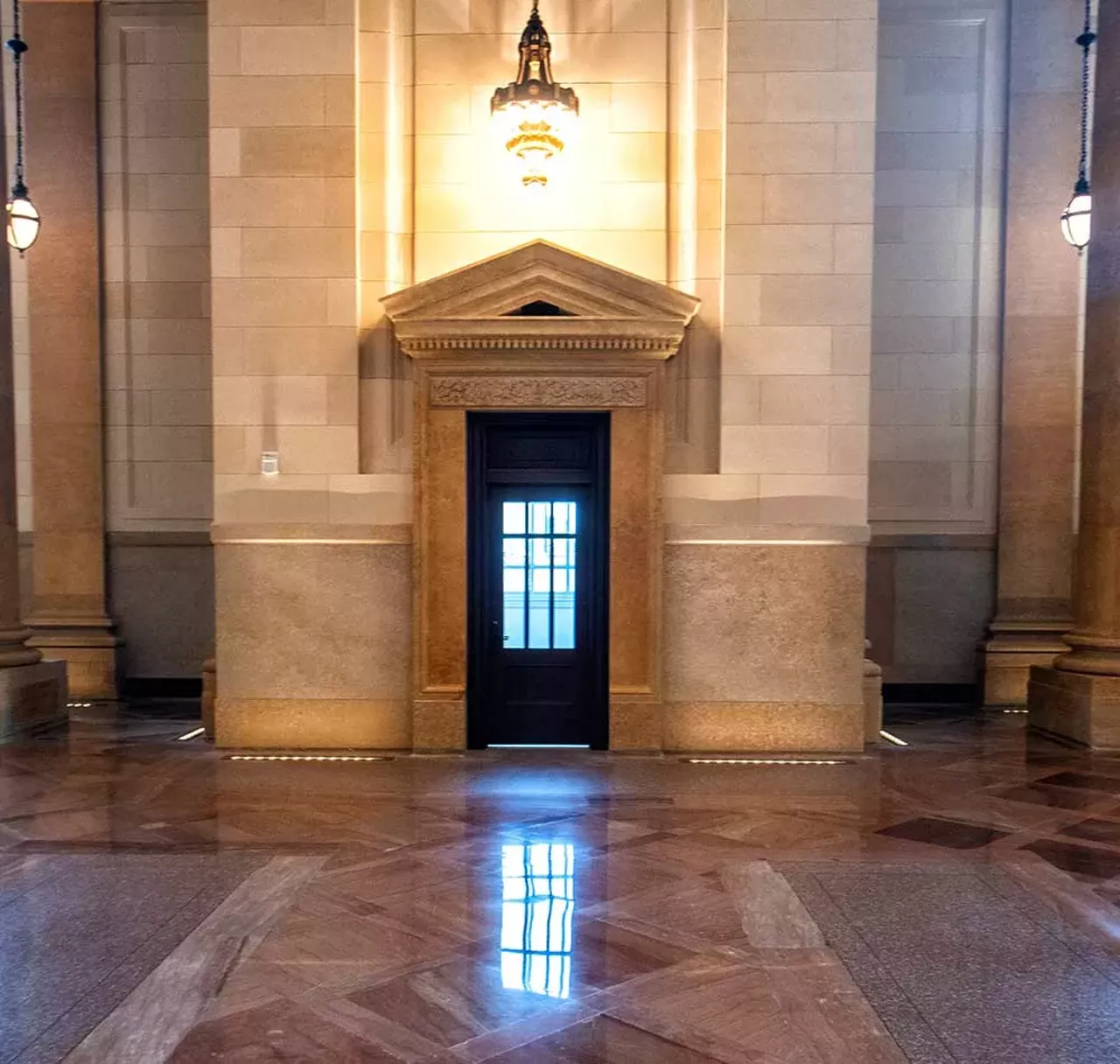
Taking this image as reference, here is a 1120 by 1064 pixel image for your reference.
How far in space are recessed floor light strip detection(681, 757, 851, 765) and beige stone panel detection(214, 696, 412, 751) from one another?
106 inches

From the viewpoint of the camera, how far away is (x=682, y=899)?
5.13 m

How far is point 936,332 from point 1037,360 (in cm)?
127

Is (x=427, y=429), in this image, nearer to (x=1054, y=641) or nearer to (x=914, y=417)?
(x=914, y=417)

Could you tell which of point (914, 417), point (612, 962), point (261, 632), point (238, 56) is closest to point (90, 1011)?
point (612, 962)

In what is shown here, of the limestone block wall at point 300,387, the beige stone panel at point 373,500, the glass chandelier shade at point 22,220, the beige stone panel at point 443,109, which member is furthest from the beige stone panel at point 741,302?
the glass chandelier shade at point 22,220

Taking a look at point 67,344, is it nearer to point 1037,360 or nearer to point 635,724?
point 635,724

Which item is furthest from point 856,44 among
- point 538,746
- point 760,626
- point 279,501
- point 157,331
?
point 157,331

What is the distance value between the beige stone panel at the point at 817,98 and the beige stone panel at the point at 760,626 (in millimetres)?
3963

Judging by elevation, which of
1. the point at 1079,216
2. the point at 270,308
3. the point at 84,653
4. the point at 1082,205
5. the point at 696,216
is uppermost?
the point at 1082,205

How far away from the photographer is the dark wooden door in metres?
8.99

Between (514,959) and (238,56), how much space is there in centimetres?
814

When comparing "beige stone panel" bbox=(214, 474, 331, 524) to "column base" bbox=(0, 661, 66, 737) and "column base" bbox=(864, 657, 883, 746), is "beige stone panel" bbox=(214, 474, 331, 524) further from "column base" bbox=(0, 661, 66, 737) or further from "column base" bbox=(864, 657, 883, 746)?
"column base" bbox=(864, 657, 883, 746)

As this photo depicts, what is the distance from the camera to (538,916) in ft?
16.1

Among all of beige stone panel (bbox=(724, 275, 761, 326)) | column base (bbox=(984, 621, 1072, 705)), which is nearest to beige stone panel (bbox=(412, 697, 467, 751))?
beige stone panel (bbox=(724, 275, 761, 326))
